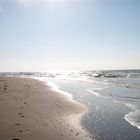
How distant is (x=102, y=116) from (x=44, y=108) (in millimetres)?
3831

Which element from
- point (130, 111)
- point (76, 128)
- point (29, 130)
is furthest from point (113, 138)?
point (130, 111)

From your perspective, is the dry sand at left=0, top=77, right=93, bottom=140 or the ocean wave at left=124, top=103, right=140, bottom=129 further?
the ocean wave at left=124, top=103, right=140, bottom=129

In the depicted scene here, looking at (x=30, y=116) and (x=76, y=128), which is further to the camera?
(x=30, y=116)

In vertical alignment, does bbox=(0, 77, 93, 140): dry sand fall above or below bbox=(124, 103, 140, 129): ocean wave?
above

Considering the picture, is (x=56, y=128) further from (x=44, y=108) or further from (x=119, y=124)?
(x=44, y=108)

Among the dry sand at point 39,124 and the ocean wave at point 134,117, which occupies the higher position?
the dry sand at point 39,124

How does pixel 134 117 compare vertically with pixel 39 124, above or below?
below

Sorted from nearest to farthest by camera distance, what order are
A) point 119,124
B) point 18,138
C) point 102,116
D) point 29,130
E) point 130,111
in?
point 18,138
point 29,130
point 119,124
point 102,116
point 130,111

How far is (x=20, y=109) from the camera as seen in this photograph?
1470 cm

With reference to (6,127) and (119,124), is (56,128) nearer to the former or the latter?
(6,127)

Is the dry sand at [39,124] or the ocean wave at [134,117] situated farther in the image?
the ocean wave at [134,117]

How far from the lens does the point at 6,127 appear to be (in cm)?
1065

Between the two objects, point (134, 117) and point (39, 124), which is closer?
point (39, 124)

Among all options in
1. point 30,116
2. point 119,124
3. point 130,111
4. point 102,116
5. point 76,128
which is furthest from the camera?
point 130,111
